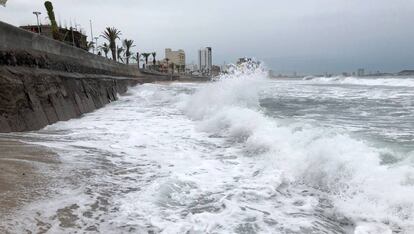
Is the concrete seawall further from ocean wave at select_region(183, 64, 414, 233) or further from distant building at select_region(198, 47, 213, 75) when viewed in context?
distant building at select_region(198, 47, 213, 75)

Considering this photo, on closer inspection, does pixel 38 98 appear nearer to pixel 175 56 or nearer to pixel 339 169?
pixel 339 169

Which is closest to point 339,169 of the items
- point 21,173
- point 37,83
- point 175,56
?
point 21,173

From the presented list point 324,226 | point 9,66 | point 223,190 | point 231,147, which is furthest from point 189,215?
point 9,66

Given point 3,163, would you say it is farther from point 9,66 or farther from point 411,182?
point 411,182

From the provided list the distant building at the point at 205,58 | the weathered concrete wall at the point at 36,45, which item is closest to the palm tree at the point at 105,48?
the weathered concrete wall at the point at 36,45

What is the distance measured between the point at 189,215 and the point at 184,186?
3.18ft

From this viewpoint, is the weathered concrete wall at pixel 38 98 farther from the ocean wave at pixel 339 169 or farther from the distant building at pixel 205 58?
the distant building at pixel 205 58

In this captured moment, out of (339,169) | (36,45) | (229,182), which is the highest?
(36,45)

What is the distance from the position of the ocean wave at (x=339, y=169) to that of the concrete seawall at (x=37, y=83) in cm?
368

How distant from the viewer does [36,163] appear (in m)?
5.18

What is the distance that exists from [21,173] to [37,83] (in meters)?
5.35

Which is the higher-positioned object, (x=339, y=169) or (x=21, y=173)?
(x=21, y=173)

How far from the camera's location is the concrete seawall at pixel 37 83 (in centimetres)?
802

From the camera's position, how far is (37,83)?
9.48 meters
